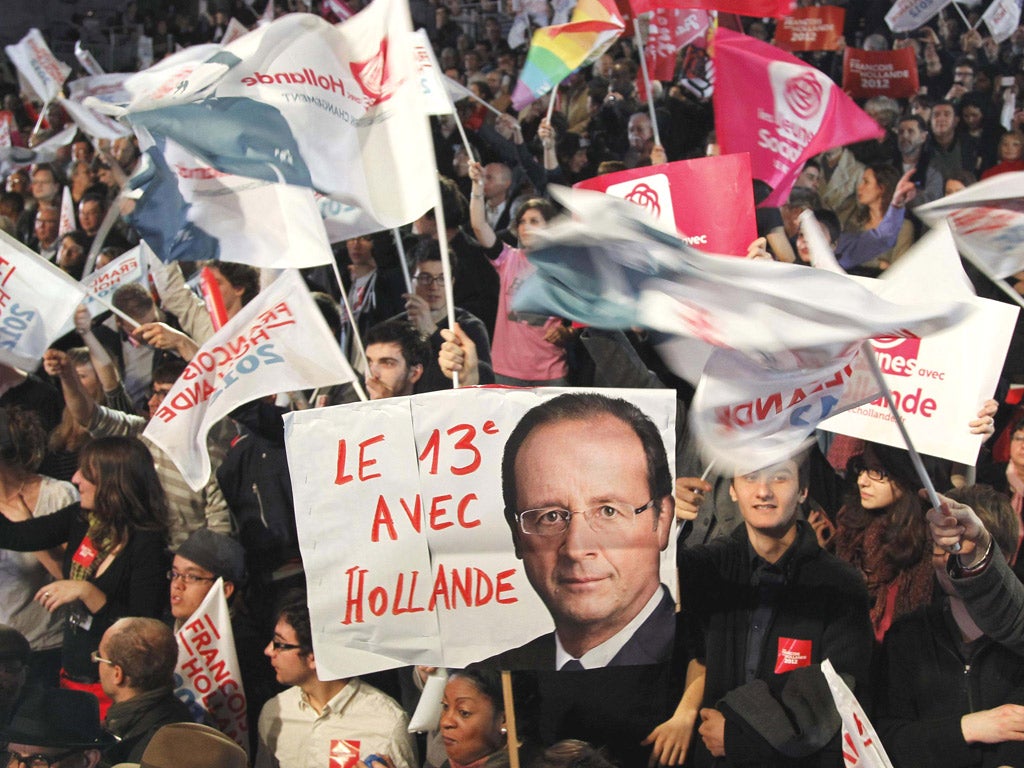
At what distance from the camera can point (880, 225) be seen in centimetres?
634

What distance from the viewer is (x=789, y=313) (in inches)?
107

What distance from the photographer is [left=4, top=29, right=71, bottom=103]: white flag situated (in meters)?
11.0

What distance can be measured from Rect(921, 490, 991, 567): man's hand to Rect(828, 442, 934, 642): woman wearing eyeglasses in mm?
714

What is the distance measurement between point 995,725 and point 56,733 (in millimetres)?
2412

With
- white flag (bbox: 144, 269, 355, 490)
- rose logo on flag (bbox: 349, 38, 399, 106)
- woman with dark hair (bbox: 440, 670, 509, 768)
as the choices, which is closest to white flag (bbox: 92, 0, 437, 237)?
rose logo on flag (bbox: 349, 38, 399, 106)

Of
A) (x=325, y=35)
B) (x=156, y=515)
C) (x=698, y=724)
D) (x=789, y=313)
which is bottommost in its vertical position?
(x=698, y=724)

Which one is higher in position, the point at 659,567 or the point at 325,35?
the point at 325,35

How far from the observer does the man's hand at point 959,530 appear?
121 inches

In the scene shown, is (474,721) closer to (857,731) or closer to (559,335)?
(857,731)

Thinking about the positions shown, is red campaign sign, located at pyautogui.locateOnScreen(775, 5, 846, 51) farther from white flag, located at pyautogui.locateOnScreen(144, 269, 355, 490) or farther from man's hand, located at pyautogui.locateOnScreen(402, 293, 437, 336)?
white flag, located at pyautogui.locateOnScreen(144, 269, 355, 490)

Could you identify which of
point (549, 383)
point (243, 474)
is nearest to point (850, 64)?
point (549, 383)

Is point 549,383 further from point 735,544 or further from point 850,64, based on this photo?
point 850,64

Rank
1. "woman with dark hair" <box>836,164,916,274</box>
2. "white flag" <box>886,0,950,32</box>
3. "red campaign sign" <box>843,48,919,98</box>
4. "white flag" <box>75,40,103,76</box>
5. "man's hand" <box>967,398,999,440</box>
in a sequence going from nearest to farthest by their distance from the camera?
"man's hand" <box>967,398,999,440</box>, "woman with dark hair" <box>836,164,916,274</box>, "red campaign sign" <box>843,48,919,98</box>, "white flag" <box>75,40,103,76</box>, "white flag" <box>886,0,950,32</box>

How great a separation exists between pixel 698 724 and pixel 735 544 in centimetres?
53
